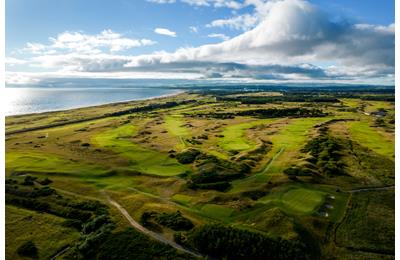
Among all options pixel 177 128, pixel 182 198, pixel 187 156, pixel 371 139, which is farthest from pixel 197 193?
pixel 177 128

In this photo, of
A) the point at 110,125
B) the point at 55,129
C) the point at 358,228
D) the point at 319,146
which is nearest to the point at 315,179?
the point at 358,228

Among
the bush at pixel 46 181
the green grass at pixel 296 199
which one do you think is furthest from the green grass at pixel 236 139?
the bush at pixel 46 181

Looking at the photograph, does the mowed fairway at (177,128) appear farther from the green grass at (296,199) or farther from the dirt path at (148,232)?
the dirt path at (148,232)

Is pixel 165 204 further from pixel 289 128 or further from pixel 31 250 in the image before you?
pixel 289 128

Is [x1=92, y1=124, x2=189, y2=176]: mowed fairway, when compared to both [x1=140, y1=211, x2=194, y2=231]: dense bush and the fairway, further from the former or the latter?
the fairway

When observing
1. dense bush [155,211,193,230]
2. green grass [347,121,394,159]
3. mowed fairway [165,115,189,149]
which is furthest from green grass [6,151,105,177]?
green grass [347,121,394,159]
